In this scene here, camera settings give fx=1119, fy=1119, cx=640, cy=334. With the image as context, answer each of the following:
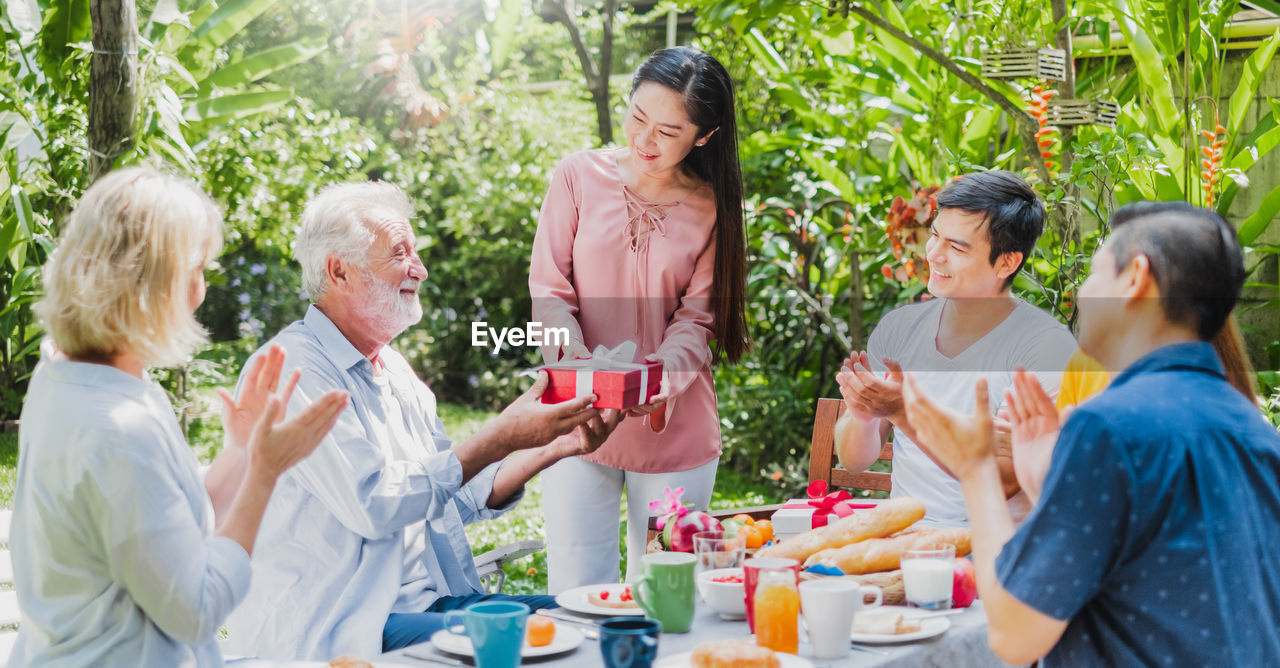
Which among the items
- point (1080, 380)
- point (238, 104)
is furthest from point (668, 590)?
point (238, 104)

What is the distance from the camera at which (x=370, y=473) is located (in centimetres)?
221

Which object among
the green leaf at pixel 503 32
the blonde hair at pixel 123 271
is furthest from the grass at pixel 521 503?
the green leaf at pixel 503 32

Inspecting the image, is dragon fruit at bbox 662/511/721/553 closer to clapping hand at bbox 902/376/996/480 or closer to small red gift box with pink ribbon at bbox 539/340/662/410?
small red gift box with pink ribbon at bbox 539/340/662/410

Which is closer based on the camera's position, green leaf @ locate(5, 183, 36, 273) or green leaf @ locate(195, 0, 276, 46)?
green leaf @ locate(5, 183, 36, 273)

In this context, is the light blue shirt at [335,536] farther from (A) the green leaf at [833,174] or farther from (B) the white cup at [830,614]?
(A) the green leaf at [833,174]

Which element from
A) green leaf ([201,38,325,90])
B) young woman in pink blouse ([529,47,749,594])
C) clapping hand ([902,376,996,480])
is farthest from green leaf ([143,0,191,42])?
clapping hand ([902,376,996,480])

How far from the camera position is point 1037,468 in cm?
166

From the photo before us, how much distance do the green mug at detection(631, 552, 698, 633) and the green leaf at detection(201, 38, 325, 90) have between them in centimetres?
449

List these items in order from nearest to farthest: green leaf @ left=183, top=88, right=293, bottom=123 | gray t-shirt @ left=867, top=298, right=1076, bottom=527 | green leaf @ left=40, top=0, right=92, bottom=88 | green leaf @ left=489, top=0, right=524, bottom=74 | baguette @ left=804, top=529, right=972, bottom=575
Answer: baguette @ left=804, top=529, right=972, bottom=575
gray t-shirt @ left=867, top=298, right=1076, bottom=527
green leaf @ left=40, top=0, right=92, bottom=88
green leaf @ left=183, top=88, right=293, bottom=123
green leaf @ left=489, top=0, right=524, bottom=74

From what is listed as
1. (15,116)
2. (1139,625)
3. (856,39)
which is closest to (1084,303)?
(1139,625)

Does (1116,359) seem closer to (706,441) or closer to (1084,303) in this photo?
(1084,303)

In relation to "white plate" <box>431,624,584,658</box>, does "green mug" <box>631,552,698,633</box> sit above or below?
above

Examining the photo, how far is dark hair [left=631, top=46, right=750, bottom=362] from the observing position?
2785 millimetres

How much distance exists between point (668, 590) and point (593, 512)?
1.07m
